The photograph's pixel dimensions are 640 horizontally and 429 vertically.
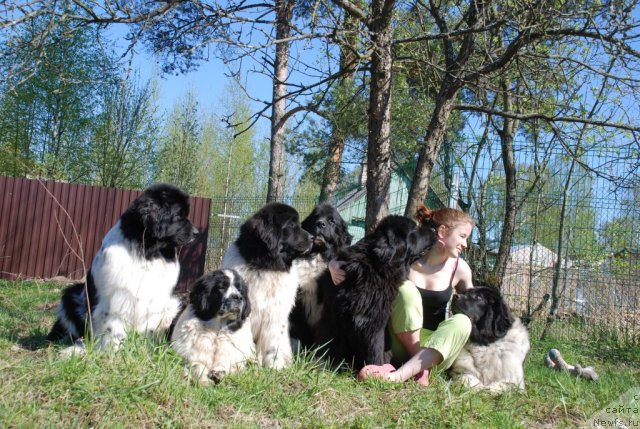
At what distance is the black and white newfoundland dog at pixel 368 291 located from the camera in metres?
4.14

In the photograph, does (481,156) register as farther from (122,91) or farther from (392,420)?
(122,91)

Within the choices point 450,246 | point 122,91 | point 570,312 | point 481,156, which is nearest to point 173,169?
point 122,91

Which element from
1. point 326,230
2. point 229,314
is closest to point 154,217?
point 229,314

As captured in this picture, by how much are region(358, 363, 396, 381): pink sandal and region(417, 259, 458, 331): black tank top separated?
2.81ft

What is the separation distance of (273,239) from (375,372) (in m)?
1.33

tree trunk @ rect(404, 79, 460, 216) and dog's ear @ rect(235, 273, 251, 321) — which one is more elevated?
tree trunk @ rect(404, 79, 460, 216)

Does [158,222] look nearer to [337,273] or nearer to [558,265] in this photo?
[337,273]

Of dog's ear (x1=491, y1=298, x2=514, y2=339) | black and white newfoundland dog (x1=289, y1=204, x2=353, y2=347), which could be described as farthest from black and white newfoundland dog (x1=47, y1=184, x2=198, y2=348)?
dog's ear (x1=491, y1=298, x2=514, y2=339)

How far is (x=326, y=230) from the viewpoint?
5094mm

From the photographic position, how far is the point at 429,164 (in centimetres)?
605

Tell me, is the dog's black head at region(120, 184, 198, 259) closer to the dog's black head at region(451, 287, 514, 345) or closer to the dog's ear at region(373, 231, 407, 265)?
the dog's ear at region(373, 231, 407, 265)

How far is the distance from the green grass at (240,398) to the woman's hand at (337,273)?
70 centimetres

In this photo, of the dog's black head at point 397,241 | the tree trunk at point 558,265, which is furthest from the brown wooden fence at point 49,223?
the dog's black head at point 397,241

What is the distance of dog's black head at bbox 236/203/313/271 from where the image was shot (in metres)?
4.34
